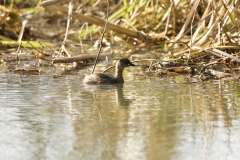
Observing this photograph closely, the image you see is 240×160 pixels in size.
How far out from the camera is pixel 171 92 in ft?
21.5

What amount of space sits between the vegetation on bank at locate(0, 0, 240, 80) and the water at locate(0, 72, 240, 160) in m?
0.60

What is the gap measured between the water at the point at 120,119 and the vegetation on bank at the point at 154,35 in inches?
23.7

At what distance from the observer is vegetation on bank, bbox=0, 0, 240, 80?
25.4 ft

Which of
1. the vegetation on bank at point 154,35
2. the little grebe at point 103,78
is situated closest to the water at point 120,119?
the little grebe at point 103,78

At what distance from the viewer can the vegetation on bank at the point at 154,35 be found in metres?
7.75

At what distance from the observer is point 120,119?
5.32 meters

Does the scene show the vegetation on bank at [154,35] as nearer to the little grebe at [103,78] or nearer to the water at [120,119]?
the little grebe at [103,78]

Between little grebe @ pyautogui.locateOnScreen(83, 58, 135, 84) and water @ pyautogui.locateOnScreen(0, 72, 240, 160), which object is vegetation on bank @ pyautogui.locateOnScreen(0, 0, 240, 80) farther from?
water @ pyautogui.locateOnScreen(0, 72, 240, 160)

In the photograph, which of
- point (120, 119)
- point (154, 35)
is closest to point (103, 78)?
point (120, 119)

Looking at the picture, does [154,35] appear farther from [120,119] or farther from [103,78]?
[120,119]

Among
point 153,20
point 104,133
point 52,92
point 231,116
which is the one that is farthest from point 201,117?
point 153,20

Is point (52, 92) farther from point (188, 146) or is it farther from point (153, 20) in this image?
point (153, 20)

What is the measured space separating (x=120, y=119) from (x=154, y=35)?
4997 mm

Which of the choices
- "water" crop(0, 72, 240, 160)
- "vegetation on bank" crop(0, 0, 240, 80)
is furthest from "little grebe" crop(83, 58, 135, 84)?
"vegetation on bank" crop(0, 0, 240, 80)
